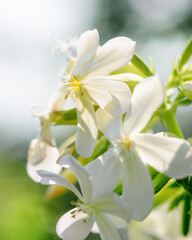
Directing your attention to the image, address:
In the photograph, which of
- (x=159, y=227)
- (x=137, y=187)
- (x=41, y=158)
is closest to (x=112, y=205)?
(x=137, y=187)

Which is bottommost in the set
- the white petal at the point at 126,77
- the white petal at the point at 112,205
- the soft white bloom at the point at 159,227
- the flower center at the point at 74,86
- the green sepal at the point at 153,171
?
the soft white bloom at the point at 159,227

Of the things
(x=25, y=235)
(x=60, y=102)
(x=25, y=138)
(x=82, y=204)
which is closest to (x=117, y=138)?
(x=82, y=204)

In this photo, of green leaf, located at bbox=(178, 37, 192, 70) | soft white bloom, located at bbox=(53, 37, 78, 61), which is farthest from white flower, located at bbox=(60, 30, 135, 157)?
soft white bloom, located at bbox=(53, 37, 78, 61)

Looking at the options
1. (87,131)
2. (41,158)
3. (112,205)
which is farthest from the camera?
(41,158)

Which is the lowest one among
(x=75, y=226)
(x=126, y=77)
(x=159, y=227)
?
(x=159, y=227)

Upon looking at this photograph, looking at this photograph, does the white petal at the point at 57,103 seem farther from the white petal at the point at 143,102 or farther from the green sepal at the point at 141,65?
the white petal at the point at 143,102

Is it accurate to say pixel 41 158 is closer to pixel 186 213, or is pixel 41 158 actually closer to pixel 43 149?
pixel 43 149

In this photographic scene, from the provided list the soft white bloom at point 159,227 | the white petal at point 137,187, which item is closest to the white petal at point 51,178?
the white petal at point 137,187
